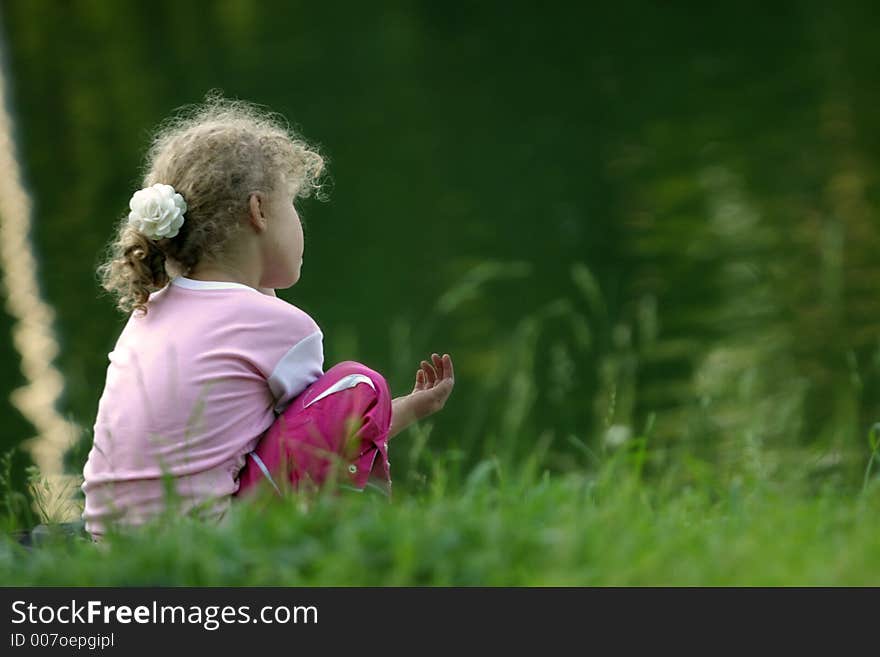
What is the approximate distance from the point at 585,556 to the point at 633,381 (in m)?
4.78

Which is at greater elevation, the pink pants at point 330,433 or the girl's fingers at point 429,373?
the girl's fingers at point 429,373

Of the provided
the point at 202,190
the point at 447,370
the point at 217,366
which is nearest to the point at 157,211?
the point at 202,190

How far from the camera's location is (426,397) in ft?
11.2

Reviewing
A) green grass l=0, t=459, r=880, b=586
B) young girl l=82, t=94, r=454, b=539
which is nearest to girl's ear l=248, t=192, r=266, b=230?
young girl l=82, t=94, r=454, b=539

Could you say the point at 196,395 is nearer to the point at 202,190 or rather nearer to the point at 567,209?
the point at 202,190

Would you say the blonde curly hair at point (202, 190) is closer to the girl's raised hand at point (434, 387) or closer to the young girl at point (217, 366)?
the young girl at point (217, 366)

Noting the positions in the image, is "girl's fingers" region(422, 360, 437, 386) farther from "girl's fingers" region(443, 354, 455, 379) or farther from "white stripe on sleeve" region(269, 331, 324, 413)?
"white stripe on sleeve" region(269, 331, 324, 413)

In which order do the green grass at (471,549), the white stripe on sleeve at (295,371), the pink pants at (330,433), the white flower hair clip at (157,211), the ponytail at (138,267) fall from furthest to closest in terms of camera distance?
1. the ponytail at (138,267)
2. the white flower hair clip at (157,211)
3. the white stripe on sleeve at (295,371)
4. the pink pants at (330,433)
5. the green grass at (471,549)

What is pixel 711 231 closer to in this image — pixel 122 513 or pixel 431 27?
pixel 122 513

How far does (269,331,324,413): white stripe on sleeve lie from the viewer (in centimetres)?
308

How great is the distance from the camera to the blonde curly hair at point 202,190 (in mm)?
3287

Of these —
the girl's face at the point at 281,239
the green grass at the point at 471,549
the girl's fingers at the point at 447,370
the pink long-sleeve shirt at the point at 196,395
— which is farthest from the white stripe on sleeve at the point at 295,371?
the green grass at the point at 471,549

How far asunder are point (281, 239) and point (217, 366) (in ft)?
1.49

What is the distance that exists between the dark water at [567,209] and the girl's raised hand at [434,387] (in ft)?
0.53
